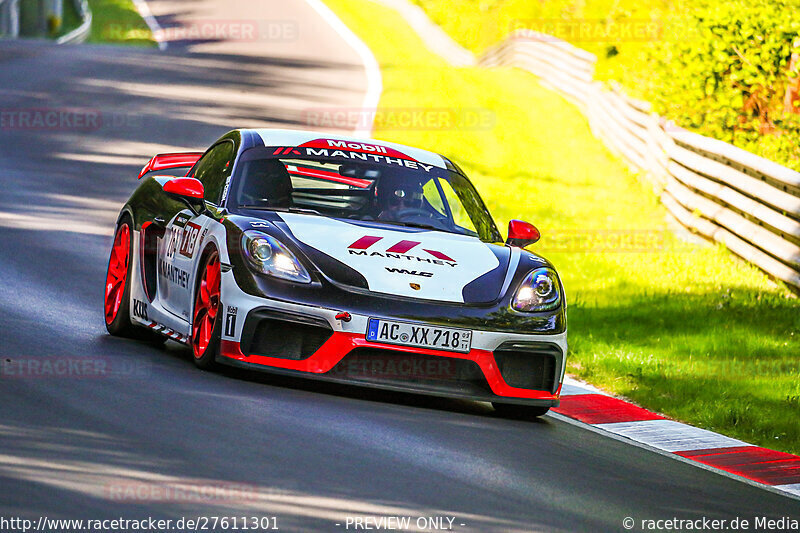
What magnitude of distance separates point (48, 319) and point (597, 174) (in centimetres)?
1398

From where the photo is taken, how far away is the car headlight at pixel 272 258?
7.54 meters

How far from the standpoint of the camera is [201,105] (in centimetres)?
2316

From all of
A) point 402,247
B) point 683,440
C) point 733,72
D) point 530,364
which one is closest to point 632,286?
point 683,440

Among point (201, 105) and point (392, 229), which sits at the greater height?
point (392, 229)

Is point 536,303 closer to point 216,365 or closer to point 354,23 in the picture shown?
point 216,365

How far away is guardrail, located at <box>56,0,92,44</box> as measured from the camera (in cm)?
3391

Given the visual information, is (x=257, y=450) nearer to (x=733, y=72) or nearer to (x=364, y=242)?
(x=364, y=242)

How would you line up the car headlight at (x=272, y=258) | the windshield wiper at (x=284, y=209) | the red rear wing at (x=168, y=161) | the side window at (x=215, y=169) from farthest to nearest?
the red rear wing at (x=168, y=161) → the side window at (x=215, y=169) → the windshield wiper at (x=284, y=209) → the car headlight at (x=272, y=258)

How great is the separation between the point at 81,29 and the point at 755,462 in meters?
30.3

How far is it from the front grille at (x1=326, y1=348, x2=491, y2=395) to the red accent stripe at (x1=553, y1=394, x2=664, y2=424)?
1139 millimetres

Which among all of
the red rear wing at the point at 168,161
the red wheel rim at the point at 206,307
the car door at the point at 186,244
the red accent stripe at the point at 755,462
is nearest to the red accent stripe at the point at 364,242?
the red wheel rim at the point at 206,307

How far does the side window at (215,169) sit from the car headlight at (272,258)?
0.93 metres

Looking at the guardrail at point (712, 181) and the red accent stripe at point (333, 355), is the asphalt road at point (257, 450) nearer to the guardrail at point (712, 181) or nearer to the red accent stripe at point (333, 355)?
the red accent stripe at point (333, 355)

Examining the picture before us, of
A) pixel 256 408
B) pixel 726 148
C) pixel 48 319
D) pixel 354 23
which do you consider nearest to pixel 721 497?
pixel 256 408
